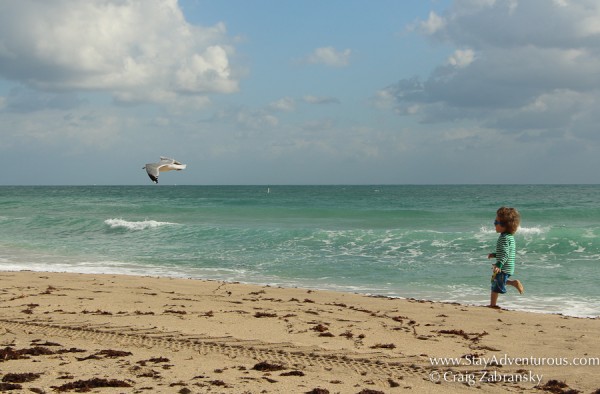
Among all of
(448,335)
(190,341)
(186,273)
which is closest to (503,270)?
(448,335)

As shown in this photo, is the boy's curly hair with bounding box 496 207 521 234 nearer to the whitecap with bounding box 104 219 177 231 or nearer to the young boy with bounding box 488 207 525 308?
the young boy with bounding box 488 207 525 308

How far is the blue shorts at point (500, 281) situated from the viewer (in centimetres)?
825

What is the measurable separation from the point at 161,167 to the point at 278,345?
14.5ft

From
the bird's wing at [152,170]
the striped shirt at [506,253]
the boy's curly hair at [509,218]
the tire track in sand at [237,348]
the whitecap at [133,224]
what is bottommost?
the whitecap at [133,224]

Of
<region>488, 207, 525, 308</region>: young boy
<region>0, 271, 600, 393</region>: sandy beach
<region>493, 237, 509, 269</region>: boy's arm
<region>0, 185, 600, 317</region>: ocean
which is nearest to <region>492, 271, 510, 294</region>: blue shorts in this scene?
<region>488, 207, 525, 308</region>: young boy

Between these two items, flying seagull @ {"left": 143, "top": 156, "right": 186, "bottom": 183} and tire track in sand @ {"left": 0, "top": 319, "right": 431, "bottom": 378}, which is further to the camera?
flying seagull @ {"left": 143, "top": 156, "right": 186, "bottom": 183}

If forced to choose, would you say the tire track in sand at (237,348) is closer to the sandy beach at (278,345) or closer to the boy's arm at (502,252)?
the sandy beach at (278,345)

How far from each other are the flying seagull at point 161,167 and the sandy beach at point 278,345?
2021mm

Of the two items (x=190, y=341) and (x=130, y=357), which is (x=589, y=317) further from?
(x=130, y=357)

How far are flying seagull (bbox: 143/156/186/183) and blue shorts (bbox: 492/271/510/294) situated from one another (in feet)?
17.4

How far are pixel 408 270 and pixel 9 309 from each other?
929 centimetres

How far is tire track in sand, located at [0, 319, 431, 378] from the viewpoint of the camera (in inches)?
219

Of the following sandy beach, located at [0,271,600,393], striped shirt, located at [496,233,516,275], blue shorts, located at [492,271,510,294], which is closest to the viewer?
sandy beach, located at [0,271,600,393]

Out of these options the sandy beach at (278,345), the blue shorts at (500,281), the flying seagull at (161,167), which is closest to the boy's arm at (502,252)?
the blue shorts at (500,281)
